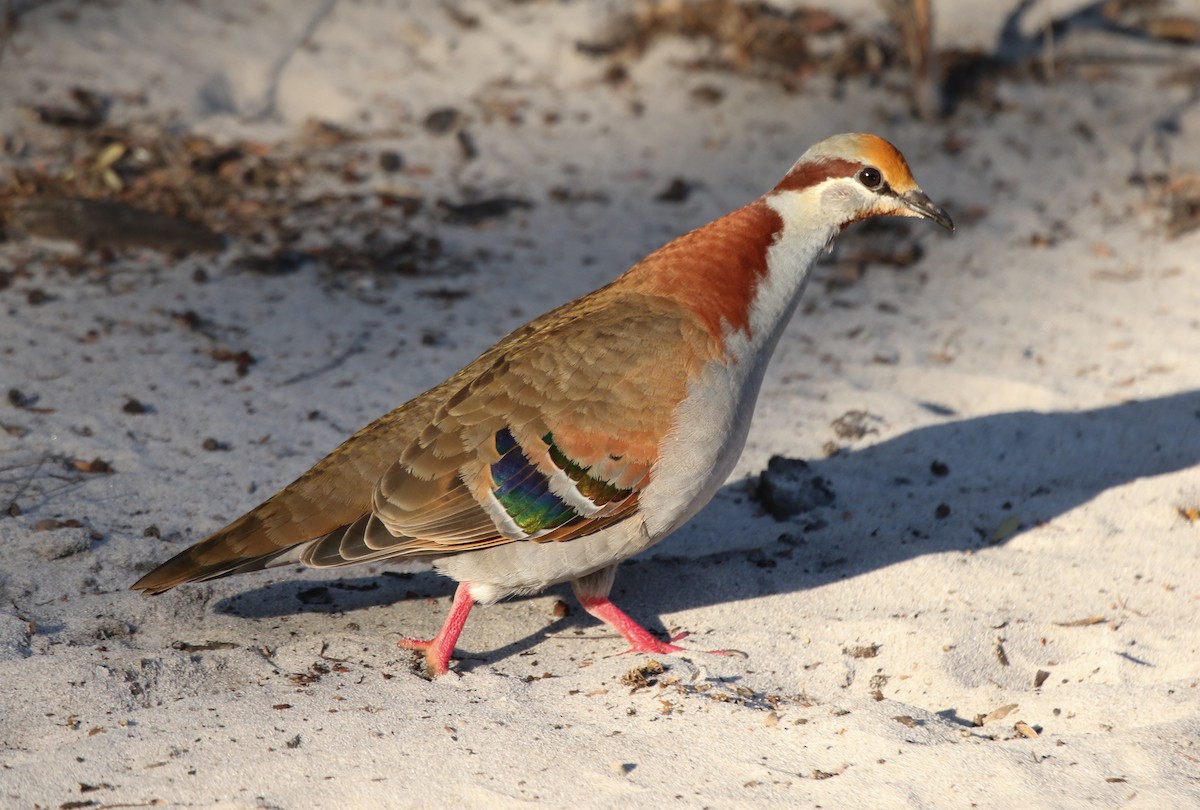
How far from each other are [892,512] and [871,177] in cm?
143

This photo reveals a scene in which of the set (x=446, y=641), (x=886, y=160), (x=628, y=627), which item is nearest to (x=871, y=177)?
(x=886, y=160)

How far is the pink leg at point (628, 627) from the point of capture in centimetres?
409

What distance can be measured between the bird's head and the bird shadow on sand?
1.24m

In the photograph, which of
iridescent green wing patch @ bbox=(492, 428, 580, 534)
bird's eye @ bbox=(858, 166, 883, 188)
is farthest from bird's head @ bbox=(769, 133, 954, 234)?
iridescent green wing patch @ bbox=(492, 428, 580, 534)

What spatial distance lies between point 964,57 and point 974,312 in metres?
2.56

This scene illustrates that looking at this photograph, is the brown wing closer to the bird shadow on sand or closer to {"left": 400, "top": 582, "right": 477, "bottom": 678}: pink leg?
{"left": 400, "top": 582, "right": 477, "bottom": 678}: pink leg

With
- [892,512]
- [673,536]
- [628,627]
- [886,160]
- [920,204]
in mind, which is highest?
[886,160]

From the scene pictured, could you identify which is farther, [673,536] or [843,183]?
[673,536]

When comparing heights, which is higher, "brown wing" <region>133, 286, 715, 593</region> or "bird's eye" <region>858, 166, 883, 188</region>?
"bird's eye" <region>858, 166, 883, 188</region>

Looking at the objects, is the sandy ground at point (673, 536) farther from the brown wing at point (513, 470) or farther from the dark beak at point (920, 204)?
the dark beak at point (920, 204)

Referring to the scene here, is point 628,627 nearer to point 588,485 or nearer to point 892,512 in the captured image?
point 588,485

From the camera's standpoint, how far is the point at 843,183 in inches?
163

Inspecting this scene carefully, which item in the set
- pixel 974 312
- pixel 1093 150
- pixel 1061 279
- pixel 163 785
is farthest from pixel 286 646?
pixel 1093 150

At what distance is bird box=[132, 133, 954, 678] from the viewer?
3834 millimetres
